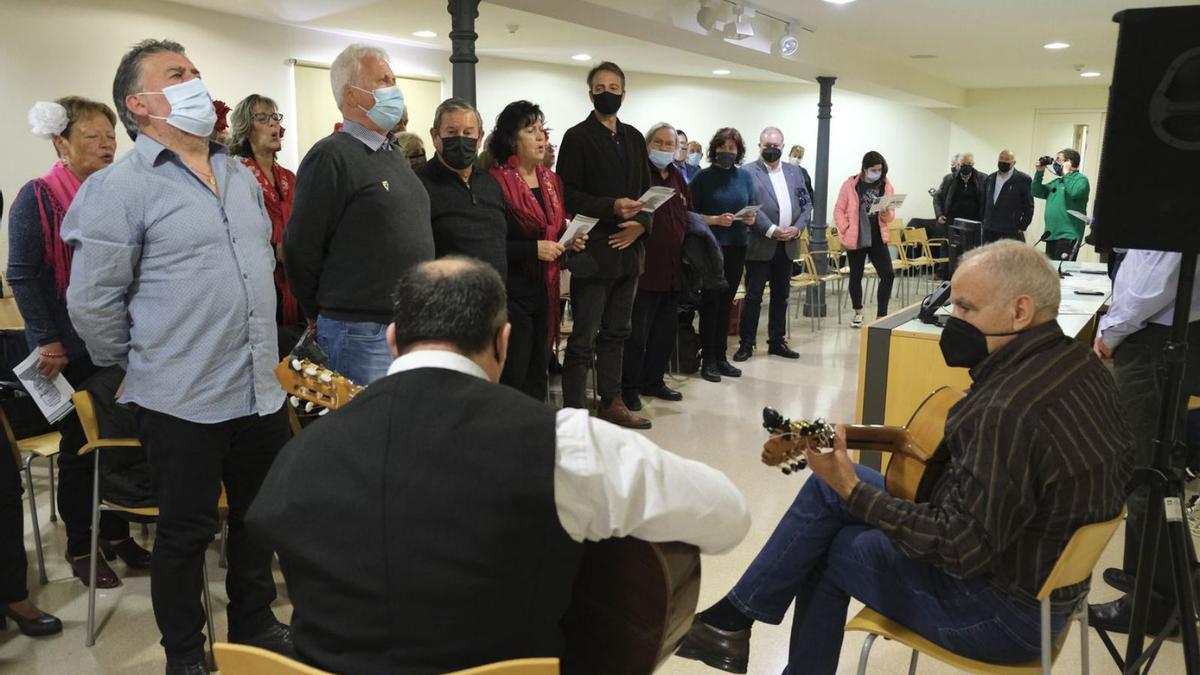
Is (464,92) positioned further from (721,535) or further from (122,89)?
(721,535)

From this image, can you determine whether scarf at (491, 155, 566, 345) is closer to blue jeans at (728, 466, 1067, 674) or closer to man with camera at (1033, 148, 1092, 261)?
blue jeans at (728, 466, 1067, 674)

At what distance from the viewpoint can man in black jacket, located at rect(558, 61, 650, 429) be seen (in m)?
4.14

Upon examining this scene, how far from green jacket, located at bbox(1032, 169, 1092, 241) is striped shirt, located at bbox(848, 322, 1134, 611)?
7.26m

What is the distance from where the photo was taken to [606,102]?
414 cm

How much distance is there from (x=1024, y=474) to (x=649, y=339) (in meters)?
3.65

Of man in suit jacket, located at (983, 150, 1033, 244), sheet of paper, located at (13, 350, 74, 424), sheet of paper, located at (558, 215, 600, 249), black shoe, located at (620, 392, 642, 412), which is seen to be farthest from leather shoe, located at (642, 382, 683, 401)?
man in suit jacket, located at (983, 150, 1033, 244)

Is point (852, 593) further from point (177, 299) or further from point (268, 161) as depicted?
point (268, 161)

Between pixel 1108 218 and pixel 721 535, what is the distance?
134 cm

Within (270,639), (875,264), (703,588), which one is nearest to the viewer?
(270,639)

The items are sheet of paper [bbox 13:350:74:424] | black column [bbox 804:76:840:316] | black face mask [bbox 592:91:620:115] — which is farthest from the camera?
black column [bbox 804:76:840:316]

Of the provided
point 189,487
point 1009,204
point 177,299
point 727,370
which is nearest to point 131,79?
point 177,299

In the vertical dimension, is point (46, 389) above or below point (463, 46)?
below

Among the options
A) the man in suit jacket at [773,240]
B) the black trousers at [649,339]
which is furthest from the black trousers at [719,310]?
the black trousers at [649,339]

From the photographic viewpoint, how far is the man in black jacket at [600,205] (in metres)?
A: 4.14
